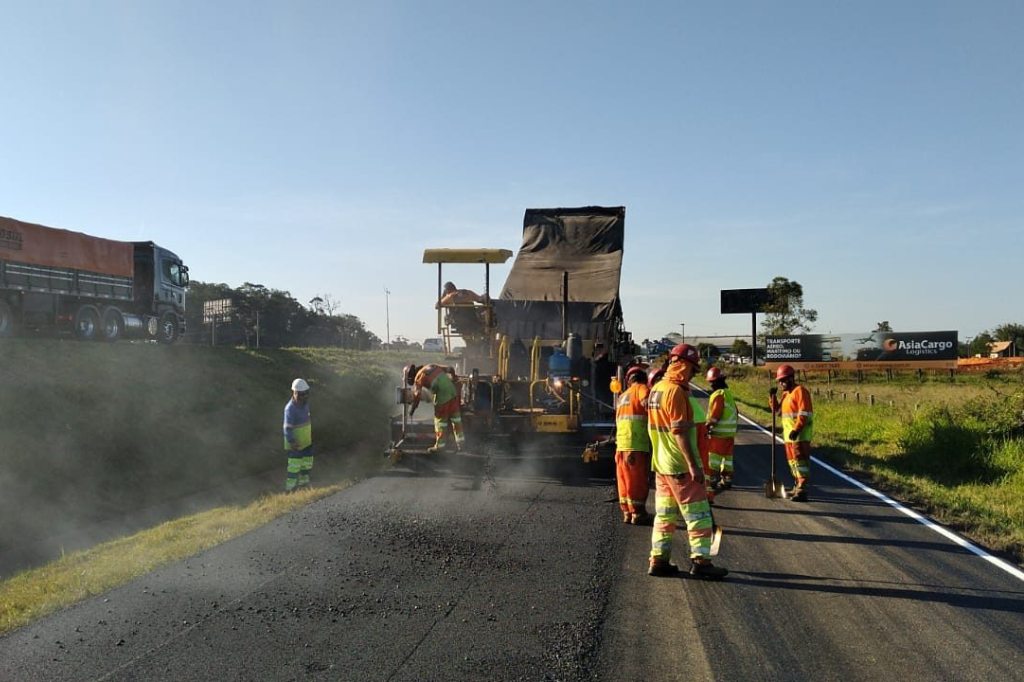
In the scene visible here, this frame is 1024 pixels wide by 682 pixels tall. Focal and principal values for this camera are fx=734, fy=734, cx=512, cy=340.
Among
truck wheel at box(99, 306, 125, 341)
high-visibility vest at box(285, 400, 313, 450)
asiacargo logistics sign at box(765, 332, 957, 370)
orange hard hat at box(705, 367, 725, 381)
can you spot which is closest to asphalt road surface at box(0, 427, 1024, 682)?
orange hard hat at box(705, 367, 725, 381)

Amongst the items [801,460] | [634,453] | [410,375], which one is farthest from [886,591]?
[410,375]

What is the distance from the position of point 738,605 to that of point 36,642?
4821mm

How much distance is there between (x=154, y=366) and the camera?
18.0 metres

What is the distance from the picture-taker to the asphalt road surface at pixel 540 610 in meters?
4.29

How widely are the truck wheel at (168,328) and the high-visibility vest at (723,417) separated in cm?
1845

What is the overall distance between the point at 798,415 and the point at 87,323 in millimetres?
18048

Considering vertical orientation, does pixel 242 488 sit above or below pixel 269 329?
below

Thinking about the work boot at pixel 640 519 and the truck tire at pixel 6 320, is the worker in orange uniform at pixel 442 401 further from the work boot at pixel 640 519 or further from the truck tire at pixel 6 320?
the truck tire at pixel 6 320

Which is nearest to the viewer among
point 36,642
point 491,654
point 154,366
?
point 491,654

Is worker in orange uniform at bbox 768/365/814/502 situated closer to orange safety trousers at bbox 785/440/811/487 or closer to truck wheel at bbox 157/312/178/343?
orange safety trousers at bbox 785/440/811/487

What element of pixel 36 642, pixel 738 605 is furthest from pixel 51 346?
pixel 738 605

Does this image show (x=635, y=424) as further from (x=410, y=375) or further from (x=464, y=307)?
(x=464, y=307)

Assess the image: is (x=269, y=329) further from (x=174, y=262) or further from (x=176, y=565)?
(x=176, y=565)

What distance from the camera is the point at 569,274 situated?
15.4m
